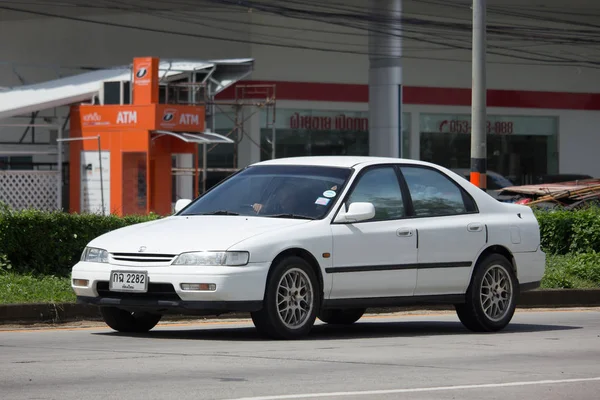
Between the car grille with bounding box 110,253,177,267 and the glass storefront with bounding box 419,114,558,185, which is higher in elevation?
the glass storefront with bounding box 419,114,558,185

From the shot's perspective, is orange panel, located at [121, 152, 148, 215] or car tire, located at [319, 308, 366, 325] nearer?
car tire, located at [319, 308, 366, 325]

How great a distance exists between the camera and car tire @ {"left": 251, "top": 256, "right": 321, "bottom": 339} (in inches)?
393

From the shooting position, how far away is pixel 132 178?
3188cm

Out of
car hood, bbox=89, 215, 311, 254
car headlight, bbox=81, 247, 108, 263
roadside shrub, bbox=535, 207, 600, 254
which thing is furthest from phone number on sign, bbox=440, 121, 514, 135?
car headlight, bbox=81, 247, 108, 263

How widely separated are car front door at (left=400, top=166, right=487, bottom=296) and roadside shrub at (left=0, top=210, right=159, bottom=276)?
4.74 m

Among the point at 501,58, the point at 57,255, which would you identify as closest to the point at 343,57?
the point at 501,58

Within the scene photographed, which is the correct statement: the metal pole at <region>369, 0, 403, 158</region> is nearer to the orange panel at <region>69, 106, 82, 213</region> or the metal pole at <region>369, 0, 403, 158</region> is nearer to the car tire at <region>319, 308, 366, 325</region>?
the orange panel at <region>69, 106, 82, 213</region>

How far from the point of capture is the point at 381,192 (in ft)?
36.7

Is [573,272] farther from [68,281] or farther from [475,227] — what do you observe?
[68,281]

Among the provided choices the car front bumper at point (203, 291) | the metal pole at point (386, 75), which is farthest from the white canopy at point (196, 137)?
the car front bumper at point (203, 291)

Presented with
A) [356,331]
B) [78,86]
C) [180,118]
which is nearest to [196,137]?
[180,118]

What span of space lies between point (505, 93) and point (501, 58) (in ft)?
5.31

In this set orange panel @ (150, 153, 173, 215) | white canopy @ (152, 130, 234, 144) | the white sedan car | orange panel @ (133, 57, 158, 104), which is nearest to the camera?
the white sedan car

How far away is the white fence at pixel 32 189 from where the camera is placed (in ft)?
102
